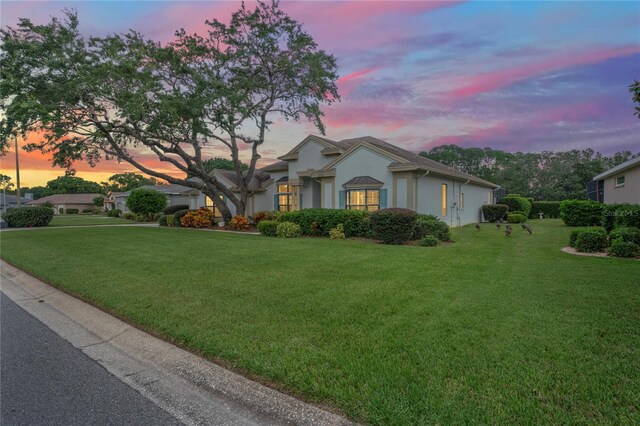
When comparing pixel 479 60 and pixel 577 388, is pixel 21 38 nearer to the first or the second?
pixel 479 60

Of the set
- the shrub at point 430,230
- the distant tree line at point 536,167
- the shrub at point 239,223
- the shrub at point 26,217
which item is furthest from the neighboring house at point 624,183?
the shrub at point 26,217

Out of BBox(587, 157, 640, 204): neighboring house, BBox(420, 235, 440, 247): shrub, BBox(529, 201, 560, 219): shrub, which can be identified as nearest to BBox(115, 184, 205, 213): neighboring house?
BBox(420, 235, 440, 247): shrub

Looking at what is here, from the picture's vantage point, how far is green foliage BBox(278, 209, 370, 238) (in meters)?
13.4

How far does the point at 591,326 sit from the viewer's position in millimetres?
4023

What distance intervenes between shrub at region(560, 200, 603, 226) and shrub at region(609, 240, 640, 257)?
11062 mm

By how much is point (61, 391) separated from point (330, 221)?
1140 centimetres

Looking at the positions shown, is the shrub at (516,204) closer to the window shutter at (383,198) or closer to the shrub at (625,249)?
the window shutter at (383,198)

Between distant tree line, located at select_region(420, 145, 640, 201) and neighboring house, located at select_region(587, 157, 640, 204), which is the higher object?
distant tree line, located at select_region(420, 145, 640, 201)

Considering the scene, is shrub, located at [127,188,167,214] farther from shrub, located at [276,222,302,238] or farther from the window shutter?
the window shutter

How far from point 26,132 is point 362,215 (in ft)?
51.9

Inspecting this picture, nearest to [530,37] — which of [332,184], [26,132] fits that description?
[332,184]

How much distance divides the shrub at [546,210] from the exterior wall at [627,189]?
38.6 feet

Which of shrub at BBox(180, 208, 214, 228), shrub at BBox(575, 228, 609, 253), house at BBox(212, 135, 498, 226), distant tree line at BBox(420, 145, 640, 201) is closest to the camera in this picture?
shrub at BBox(575, 228, 609, 253)

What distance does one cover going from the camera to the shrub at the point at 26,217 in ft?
74.4
